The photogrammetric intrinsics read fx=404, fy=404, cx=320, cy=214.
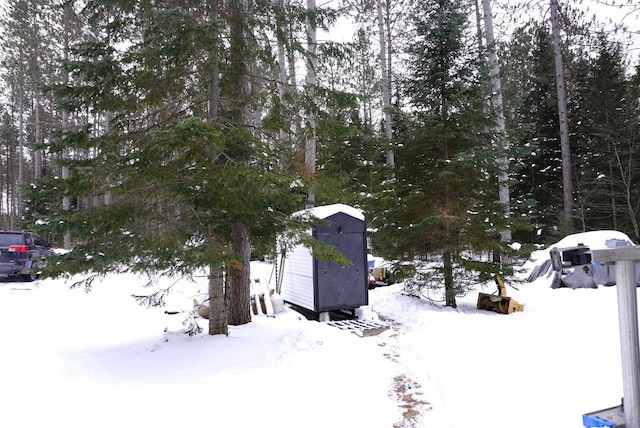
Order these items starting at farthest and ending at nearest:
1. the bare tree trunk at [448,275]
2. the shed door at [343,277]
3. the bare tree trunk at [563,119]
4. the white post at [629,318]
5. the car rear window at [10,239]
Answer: the bare tree trunk at [563,119] < the car rear window at [10,239] < the bare tree trunk at [448,275] < the shed door at [343,277] < the white post at [629,318]

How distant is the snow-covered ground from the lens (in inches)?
140

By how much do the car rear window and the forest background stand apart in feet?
11.0

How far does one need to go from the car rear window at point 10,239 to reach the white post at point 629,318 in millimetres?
14242

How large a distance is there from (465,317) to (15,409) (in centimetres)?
655

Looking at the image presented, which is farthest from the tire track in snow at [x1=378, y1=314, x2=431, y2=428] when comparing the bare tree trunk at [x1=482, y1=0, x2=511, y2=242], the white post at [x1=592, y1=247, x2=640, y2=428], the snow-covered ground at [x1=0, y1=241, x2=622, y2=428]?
the bare tree trunk at [x1=482, y1=0, x2=511, y2=242]

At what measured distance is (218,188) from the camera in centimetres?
462

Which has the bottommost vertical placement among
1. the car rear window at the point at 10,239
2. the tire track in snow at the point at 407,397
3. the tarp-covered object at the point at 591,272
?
the tire track in snow at the point at 407,397

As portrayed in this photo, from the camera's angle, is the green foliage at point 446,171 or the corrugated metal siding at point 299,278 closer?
the corrugated metal siding at point 299,278

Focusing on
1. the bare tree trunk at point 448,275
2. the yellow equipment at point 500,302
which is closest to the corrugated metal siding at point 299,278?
the bare tree trunk at point 448,275

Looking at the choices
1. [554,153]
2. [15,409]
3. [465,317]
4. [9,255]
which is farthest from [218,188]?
[554,153]

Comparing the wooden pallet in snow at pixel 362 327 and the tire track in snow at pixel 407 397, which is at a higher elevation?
the wooden pallet in snow at pixel 362 327

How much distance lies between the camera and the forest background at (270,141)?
4.57 m

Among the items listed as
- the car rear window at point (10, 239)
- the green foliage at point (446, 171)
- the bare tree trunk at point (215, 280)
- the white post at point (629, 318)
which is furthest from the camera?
the car rear window at point (10, 239)

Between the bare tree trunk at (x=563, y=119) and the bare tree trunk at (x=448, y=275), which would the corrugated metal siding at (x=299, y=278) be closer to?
the bare tree trunk at (x=448, y=275)
